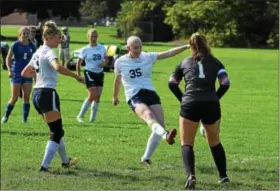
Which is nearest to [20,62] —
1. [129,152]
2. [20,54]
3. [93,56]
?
[20,54]

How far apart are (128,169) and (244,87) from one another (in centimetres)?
1510

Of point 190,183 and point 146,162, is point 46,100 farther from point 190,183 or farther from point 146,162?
point 190,183

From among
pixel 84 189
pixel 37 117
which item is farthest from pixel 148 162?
pixel 37 117

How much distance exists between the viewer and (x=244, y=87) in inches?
928

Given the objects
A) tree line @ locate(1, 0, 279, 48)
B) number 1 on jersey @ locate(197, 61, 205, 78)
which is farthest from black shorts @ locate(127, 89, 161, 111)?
tree line @ locate(1, 0, 279, 48)

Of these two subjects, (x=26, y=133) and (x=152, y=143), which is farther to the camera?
(x=26, y=133)

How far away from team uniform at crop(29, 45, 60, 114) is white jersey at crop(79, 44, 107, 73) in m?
5.29

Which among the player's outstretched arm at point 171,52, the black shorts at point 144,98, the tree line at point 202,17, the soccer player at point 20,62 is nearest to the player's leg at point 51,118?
the black shorts at point 144,98

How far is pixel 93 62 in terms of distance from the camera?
563 inches

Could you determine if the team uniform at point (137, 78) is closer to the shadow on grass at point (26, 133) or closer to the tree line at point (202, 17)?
the shadow on grass at point (26, 133)

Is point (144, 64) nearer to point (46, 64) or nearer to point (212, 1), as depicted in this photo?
point (46, 64)

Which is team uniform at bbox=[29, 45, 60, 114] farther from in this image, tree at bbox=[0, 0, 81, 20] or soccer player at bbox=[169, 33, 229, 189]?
tree at bbox=[0, 0, 81, 20]

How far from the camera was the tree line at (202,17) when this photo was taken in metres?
65.1

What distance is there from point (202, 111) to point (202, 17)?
59513mm
